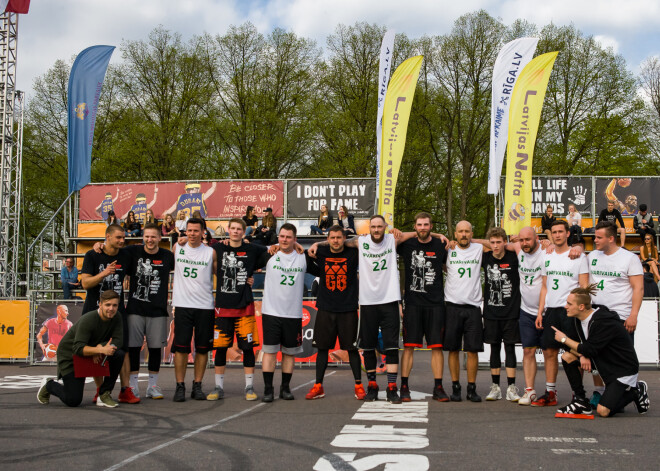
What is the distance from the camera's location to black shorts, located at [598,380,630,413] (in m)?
7.16

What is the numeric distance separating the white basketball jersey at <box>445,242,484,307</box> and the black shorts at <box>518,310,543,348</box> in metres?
0.58

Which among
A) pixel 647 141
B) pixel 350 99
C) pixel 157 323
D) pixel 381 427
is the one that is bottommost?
pixel 381 427

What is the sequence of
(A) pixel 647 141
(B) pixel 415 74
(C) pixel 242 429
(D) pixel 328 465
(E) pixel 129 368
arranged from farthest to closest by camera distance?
(A) pixel 647 141
(B) pixel 415 74
(E) pixel 129 368
(C) pixel 242 429
(D) pixel 328 465

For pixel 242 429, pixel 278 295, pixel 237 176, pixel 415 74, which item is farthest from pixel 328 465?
pixel 237 176

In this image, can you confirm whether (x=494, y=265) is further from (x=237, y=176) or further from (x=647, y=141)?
(x=647, y=141)

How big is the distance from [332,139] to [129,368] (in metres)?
28.8

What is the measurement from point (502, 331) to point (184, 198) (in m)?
15.7

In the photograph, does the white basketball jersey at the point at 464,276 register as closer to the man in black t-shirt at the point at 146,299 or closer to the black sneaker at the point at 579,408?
the black sneaker at the point at 579,408

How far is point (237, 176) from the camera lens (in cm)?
3606

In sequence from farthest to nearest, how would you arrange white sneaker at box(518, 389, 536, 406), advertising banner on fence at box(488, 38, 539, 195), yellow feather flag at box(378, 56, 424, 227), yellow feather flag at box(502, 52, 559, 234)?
advertising banner on fence at box(488, 38, 539, 195), yellow feather flag at box(378, 56, 424, 227), yellow feather flag at box(502, 52, 559, 234), white sneaker at box(518, 389, 536, 406)

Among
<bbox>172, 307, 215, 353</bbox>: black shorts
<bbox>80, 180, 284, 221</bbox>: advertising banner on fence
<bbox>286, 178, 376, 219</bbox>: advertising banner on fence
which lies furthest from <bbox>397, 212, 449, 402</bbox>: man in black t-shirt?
<bbox>80, 180, 284, 221</bbox>: advertising banner on fence

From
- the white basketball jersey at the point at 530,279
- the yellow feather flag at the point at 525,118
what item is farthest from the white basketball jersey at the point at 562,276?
the yellow feather flag at the point at 525,118

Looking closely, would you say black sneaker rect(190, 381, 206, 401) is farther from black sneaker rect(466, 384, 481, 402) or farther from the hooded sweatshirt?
the hooded sweatshirt

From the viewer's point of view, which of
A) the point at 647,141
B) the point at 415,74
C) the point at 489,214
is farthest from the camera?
the point at 489,214
